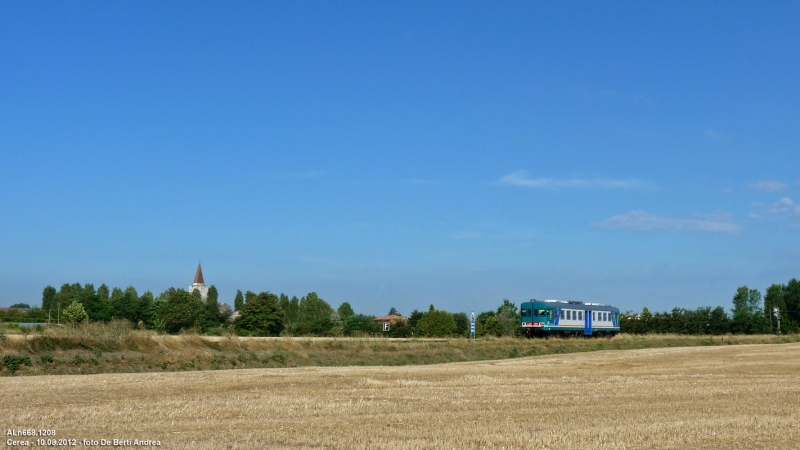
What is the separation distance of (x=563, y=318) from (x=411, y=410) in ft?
175

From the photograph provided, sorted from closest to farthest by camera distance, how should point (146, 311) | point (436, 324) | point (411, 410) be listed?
point (411, 410), point (436, 324), point (146, 311)

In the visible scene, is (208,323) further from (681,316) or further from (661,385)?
(661,385)

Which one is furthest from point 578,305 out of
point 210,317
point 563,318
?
point 210,317

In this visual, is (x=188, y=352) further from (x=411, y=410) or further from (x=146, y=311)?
(x=146, y=311)

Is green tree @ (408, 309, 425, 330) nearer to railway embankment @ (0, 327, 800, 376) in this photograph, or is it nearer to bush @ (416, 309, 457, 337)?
bush @ (416, 309, 457, 337)

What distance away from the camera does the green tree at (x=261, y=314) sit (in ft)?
279

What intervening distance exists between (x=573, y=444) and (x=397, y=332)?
7176 centimetres

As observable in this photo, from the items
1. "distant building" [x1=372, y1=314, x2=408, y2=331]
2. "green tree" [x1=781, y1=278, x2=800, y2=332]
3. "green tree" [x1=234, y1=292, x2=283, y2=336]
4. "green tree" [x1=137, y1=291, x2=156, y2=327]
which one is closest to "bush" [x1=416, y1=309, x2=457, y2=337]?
"distant building" [x1=372, y1=314, x2=408, y2=331]

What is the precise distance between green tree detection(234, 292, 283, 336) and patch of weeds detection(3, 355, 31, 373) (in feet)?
178

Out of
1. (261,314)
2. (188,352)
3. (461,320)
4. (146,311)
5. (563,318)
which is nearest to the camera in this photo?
(188,352)

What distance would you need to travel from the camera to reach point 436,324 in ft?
315

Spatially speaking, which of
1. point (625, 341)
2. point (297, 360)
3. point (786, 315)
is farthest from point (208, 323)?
point (786, 315)

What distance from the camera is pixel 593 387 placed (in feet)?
74.2

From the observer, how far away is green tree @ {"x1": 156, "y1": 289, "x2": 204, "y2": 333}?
82.1m
